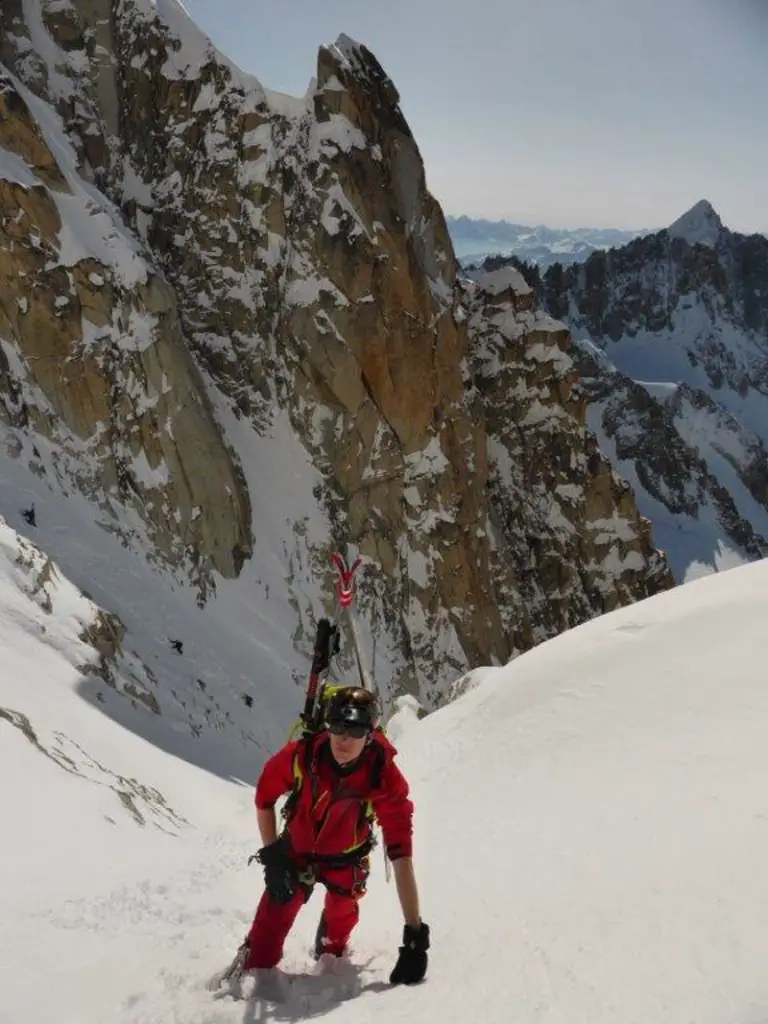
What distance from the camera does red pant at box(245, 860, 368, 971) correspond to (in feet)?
15.6

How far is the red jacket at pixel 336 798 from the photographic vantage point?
4707mm

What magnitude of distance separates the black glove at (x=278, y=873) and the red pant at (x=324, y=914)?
75mm

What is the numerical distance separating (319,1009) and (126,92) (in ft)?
173

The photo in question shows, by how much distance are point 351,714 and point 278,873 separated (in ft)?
3.78

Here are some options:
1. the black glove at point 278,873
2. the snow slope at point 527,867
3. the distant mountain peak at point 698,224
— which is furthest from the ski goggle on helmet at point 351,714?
the distant mountain peak at point 698,224

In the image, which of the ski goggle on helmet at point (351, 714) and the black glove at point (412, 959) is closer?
the black glove at point (412, 959)

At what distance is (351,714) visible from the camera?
4512mm

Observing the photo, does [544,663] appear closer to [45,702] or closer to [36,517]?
[45,702]

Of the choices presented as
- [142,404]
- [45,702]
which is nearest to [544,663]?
[45,702]

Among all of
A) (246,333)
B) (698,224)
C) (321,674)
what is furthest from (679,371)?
(321,674)

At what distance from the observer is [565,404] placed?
67.4 metres

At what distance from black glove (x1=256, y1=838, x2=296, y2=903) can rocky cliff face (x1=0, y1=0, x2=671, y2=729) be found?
31.4 metres

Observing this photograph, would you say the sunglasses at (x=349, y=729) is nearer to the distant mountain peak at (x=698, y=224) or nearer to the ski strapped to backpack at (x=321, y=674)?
the ski strapped to backpack at (x=321, y=674)

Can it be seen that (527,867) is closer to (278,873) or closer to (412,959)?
(412,959)
